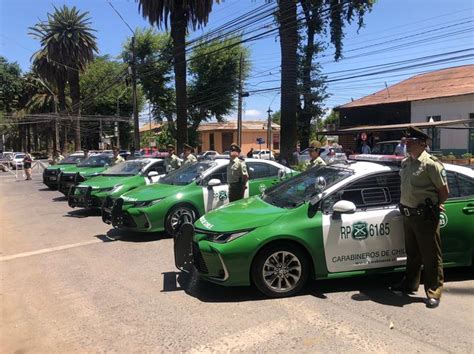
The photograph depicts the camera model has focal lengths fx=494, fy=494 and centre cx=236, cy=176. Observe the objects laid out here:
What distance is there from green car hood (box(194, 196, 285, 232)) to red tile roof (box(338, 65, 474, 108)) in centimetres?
3120

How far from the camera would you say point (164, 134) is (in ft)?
177

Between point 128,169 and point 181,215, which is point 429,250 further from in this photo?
point 128,169

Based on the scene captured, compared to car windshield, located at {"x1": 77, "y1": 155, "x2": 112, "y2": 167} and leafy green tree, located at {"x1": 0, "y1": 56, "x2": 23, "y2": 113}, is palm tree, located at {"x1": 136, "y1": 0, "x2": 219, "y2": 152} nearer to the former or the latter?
car windshield, located at {"x1": 77, "y1": 155, "x2": 112, "y2": 167}

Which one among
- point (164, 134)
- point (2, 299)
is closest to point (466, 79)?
point (164, 134)

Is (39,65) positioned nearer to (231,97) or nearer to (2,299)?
(231,97)

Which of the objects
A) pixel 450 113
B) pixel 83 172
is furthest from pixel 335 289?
pixel 450 113

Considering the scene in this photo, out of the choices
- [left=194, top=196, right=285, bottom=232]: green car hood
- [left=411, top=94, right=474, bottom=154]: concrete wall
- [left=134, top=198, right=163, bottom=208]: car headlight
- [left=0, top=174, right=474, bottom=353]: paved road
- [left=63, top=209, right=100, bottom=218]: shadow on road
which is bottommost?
[left=63, top=209, right=100, bottom=218]: shadow on road

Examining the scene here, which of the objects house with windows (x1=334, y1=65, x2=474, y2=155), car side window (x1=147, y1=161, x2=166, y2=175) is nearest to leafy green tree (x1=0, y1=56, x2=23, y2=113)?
house with windows (x1=334, y1=65, x2=474, y2=155)

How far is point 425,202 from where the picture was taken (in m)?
5.06

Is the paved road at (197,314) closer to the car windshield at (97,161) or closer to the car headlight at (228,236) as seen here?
the car headlight at (228,236)

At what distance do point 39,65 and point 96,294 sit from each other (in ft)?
136

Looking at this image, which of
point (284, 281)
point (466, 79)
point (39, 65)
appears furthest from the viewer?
point (39, 65)

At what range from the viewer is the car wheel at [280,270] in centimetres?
531

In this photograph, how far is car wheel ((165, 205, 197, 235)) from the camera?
29.1 ft
